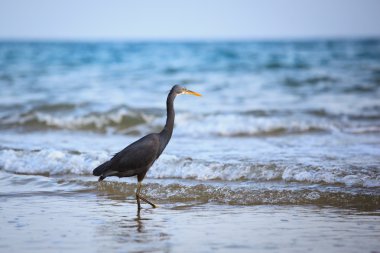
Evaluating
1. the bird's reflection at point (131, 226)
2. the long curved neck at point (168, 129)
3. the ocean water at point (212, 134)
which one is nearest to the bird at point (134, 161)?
the long curved neck at point (168, 129)

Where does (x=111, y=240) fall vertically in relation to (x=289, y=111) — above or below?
below

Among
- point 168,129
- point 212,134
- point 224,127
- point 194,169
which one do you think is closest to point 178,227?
point 168,129

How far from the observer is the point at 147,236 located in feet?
17.7

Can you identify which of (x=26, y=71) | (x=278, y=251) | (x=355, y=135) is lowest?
(x=278, y=251)

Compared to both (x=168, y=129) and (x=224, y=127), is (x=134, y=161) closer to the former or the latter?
(x=168, y=129)

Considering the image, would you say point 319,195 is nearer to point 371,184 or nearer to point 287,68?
point 371,184

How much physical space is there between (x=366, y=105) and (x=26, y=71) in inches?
592

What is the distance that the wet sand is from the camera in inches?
199

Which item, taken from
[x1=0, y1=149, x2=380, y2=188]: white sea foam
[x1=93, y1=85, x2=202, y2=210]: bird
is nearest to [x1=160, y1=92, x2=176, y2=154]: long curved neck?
[x1=93, y1=85, x2=202, y2=210]: bird

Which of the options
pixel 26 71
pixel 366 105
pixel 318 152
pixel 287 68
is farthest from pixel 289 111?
pixel 26 71

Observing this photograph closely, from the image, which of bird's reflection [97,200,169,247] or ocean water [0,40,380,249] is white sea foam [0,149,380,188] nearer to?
ocean water [0,40,380,249]

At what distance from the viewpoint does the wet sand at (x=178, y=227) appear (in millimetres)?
5043

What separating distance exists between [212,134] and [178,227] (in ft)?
19.2

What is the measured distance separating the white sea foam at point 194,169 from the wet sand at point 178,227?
1.04 m
